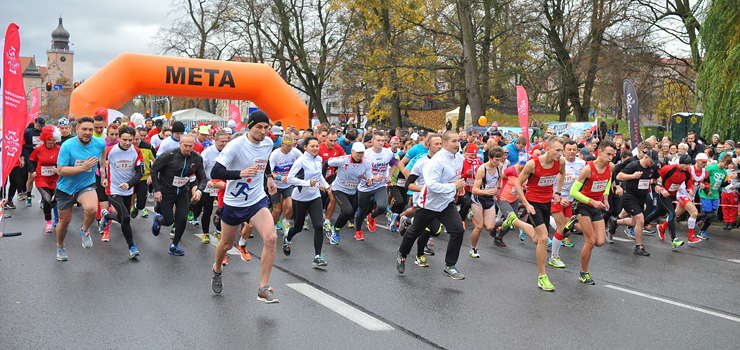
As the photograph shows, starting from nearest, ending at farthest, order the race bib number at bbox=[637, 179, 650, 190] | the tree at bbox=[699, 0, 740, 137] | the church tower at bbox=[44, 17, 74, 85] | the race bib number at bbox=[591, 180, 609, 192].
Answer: the race bib number at bbox=[591, 180, 609, 192] < the race bib number at bbox=[637, 179, 650, 190] < the tree at bbox=[699, 0, 740, 137] < the church tower at bbox=[44, 17, 74, 85]

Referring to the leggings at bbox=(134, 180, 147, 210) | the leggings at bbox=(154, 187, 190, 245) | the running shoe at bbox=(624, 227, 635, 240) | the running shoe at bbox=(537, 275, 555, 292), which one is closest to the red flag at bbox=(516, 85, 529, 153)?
the running shoe at bbox=(624, 227, 635, 240)

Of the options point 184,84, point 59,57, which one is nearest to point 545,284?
point 184,84

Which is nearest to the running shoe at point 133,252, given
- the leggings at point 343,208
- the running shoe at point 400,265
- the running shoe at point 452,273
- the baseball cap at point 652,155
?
the leggings at point 343,208

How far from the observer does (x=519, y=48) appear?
92.3 feet

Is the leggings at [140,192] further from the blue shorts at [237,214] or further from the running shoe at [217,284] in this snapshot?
the blue shorts at [237,214]

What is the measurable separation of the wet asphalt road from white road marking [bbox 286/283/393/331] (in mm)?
26

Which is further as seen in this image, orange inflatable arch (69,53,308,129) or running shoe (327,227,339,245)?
orange inflatable arch (69,53,308,129)

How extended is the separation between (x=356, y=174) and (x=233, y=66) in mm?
12387

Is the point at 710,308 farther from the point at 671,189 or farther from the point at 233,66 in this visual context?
the point at 233,66

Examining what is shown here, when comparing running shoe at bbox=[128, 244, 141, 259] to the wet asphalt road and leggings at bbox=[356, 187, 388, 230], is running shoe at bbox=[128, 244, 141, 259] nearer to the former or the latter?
the wet asphalt road

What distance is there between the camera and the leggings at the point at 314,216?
26.2ft

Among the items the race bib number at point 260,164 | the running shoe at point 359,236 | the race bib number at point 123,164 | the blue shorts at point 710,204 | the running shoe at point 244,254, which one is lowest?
the running shoe at point 359,236

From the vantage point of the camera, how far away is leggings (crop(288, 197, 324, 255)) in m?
7.97

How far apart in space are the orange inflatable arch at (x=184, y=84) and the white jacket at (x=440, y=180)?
14.4 metres
